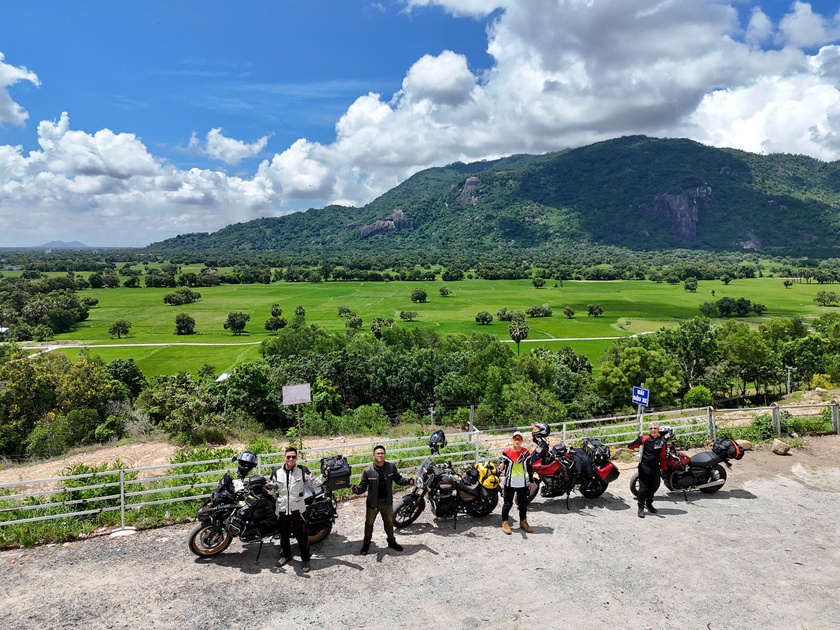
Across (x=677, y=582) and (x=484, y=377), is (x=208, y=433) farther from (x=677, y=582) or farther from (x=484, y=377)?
(x=484, y=377)

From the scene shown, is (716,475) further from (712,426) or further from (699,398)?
(699,398)

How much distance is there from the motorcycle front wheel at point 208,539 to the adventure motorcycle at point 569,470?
18.2ft

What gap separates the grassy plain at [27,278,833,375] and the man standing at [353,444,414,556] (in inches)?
2245

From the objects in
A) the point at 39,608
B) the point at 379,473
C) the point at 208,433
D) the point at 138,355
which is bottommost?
the point at 138,355

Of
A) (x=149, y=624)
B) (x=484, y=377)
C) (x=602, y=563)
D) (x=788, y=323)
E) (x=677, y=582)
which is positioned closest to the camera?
(x=149, y=624)

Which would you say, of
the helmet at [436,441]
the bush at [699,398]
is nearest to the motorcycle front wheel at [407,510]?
the helmet at [436,441]

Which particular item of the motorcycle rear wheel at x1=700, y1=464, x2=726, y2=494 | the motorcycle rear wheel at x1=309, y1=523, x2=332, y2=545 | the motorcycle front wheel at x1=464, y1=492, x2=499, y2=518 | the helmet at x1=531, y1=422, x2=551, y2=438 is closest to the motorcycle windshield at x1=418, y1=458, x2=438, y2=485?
the motorcycle front wheel at x1=464, y1=492, x2=499, y2=518

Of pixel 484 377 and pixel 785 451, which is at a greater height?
pixel 785 451

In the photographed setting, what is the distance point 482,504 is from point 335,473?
115 inches

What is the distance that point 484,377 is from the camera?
139 ft

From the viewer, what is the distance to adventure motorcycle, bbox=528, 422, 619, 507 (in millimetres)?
9195

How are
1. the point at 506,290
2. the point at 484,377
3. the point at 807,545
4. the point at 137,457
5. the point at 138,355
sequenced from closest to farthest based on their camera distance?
the point at 807,545, the point at 137,457, the point at 484,377, the point at 138,355, the point at 506,290

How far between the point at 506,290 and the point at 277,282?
8040 cm

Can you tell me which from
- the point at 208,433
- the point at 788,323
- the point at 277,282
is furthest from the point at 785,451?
the point at 277,282
